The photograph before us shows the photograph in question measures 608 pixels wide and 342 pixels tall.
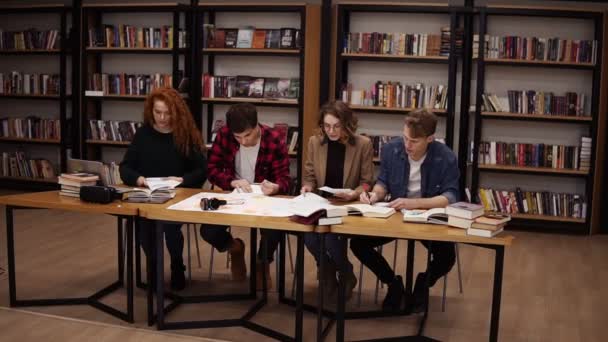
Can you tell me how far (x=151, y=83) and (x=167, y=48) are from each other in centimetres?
43

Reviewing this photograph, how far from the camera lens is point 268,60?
23.4 feet

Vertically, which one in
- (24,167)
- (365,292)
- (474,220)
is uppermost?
(474,220)

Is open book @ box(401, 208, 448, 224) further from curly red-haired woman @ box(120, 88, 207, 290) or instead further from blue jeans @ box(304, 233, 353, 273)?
curly red-haired woman @ box(120, 88, 207, 290)

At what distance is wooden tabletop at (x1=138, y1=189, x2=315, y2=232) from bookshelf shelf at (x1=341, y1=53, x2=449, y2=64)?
3.48 m

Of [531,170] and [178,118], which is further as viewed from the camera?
[531,170]

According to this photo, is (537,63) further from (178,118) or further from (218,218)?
(218,218)

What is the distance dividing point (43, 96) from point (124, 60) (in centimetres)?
97

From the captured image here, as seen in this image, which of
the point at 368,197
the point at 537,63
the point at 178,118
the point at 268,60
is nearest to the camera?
the point at 368,197

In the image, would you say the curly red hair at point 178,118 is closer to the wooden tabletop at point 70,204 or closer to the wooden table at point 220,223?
the wooden table at point 220,223

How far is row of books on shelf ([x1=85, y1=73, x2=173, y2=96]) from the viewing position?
23.7 feet

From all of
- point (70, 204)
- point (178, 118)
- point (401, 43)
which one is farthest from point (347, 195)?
point (401, 43)

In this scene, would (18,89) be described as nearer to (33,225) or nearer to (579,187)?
(33,225)

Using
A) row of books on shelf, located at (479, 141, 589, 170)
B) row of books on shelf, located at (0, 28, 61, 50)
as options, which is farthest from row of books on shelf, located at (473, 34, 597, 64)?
row of books on shelf, located at (0, 28, 61, 50)

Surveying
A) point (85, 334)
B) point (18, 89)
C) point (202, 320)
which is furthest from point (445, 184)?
point (18, 89)
